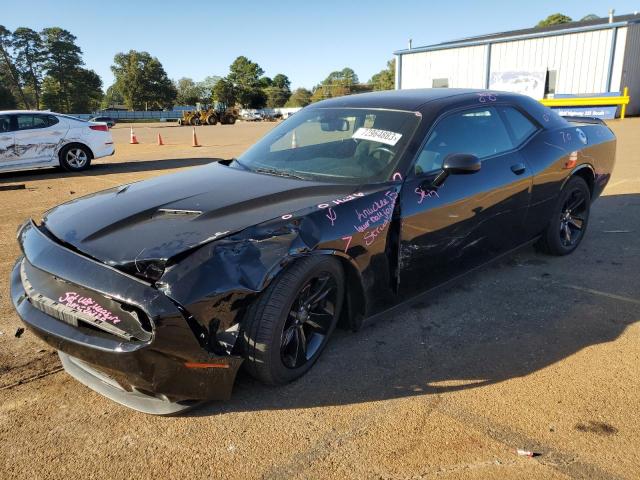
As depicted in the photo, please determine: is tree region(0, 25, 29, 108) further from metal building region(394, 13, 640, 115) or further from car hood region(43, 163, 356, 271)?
car hood region(43, 163, 356, 271)

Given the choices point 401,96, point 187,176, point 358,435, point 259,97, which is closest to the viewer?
point 358,435

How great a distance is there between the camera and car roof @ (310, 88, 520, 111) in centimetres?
347

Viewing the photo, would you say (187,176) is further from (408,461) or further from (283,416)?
(408,461)

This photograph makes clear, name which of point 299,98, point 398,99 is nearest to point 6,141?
point 398,99

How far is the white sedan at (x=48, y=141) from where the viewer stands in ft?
32.6

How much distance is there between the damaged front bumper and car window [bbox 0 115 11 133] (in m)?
9.16

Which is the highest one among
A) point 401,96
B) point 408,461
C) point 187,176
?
point 401,96

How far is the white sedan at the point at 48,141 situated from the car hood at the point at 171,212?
841 cm

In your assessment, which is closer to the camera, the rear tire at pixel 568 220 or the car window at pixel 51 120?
the rear tire at pixel 568 220

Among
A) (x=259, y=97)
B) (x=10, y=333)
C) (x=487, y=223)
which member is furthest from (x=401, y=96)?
(x=259, y=97)

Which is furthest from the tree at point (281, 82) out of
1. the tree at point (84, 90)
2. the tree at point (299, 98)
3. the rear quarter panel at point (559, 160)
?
the rear quarter panel at point (559, 160)

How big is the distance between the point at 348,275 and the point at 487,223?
51.8 inches

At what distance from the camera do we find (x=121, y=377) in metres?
2.16

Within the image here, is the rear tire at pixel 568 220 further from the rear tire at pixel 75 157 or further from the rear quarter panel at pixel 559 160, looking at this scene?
the rear tire at pixel 75 157
